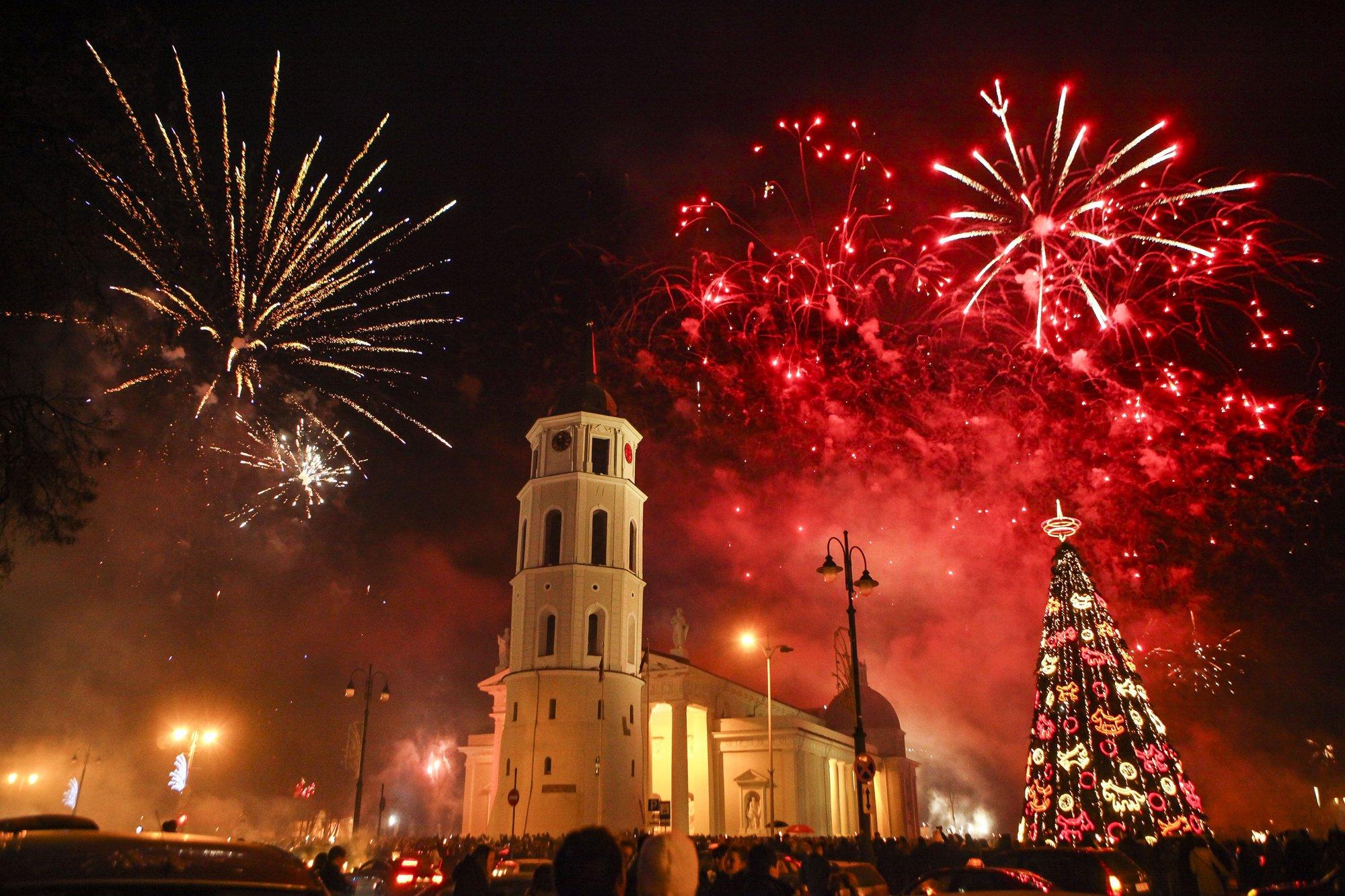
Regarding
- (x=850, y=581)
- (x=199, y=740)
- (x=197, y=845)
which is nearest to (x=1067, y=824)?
(x=850, y=581)

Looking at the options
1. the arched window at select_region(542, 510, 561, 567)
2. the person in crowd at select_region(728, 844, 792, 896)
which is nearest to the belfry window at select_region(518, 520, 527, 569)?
the arched window at select_region(542, 510, 561, 567)

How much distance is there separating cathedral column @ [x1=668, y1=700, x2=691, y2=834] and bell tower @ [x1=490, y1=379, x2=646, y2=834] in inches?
260

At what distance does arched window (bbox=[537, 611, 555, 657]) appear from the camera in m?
47.0

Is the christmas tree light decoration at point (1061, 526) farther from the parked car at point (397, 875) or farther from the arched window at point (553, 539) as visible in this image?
the arched window at point (553, 539)

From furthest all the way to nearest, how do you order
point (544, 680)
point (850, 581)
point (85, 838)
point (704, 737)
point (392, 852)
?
point (704, 737)
point (544, 680)
point (392, 852)
point (850, 581)
point (85, 838)

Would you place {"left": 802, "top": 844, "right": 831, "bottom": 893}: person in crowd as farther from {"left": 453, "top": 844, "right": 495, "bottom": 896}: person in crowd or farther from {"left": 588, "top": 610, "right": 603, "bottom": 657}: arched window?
{"left": 588, "top": 610, "right": 603, "bottom": 657}: arched window

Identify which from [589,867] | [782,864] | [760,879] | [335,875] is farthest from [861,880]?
[589,867]

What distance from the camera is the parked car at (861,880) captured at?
14758mm

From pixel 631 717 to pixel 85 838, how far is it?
1747 inches

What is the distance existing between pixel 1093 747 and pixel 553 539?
101ft

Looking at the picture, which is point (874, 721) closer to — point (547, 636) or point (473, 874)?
point (547, 636)

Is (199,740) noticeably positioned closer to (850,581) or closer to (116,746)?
(116,746)

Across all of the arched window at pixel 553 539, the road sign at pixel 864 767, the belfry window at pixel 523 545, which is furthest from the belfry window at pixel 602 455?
the road sign at pixel 864 767

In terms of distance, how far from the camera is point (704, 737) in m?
59.0
